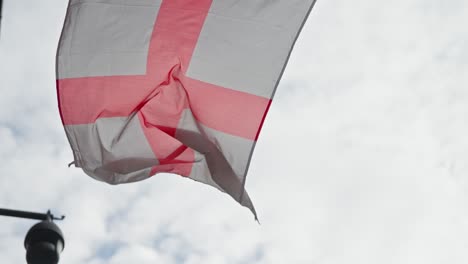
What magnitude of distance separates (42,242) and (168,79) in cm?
258

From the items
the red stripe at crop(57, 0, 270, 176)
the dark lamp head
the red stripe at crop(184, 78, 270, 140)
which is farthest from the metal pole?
the red stripe at crop(184, 78, 270, 140)

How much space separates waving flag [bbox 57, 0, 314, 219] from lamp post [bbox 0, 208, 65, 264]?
1.38m

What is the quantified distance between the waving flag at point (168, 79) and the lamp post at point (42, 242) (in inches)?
54.5

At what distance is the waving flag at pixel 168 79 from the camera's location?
A: 8008mm

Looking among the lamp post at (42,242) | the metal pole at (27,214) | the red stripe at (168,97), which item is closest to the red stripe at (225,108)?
the red stripe at (168,97)

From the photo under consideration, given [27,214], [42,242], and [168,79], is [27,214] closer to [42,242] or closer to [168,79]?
[42,242]

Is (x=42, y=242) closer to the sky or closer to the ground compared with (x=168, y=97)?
closer to the ground

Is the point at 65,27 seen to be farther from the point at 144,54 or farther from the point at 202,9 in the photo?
the point at 202,9

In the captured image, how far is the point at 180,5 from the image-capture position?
8.32 metres

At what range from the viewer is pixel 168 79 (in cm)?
825

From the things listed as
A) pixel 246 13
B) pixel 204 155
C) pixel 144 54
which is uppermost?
pixel 246 13

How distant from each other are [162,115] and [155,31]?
3.25 feet

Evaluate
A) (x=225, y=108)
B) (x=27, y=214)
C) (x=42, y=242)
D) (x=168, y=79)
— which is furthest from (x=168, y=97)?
(x=42, y=242)

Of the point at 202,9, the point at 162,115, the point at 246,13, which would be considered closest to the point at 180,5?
the point at 202,9
